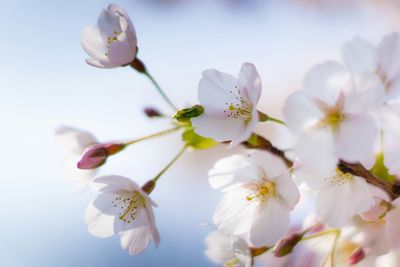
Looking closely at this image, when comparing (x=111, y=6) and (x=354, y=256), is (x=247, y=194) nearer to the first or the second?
(x=354, y=256)

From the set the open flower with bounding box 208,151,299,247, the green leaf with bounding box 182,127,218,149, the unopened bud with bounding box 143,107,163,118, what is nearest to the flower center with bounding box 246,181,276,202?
the open flower with bounding box 208,151,299,247

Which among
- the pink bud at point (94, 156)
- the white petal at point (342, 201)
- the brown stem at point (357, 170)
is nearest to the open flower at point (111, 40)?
the pink bud at point (94, 156)

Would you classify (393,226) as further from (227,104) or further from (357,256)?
(227,104)

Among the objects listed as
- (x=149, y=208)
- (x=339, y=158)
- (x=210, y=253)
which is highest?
(x=339, y=158)

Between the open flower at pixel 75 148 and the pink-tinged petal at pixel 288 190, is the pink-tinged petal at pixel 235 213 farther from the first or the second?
the open flower at pixel 75 148

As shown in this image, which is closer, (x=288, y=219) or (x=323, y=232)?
(x=288, y=219)

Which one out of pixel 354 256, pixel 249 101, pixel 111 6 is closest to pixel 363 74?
pixel 249 101

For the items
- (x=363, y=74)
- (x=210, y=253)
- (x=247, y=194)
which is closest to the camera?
(x=363, y=74)

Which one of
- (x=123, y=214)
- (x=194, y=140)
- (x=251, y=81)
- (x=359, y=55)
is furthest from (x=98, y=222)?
(x=359, y=55)
